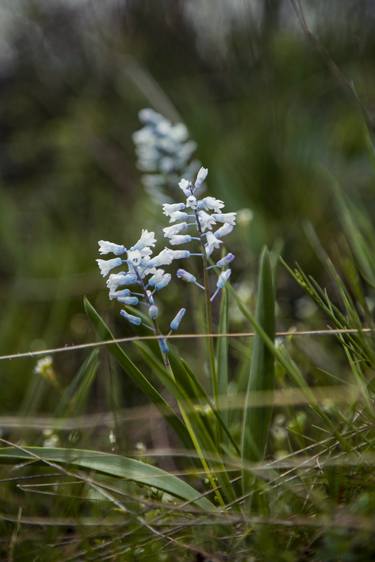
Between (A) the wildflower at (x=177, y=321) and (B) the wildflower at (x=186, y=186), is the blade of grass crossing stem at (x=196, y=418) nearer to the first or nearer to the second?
(A) the wildflower at (x=177, y=321)

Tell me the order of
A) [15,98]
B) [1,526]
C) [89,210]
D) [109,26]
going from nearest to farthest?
[1,526] → [89,210] → [109,26] → [15,98]

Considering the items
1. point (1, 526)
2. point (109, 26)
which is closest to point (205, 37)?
point (109, 26)

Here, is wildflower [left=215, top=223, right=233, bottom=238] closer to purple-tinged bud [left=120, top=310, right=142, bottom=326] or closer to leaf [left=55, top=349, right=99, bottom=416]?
purple-tinged bud [left=120, top=310, right=142, bottom=326]

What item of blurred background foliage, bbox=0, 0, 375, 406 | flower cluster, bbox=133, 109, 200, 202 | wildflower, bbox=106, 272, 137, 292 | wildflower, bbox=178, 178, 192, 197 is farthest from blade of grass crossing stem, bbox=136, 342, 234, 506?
flower cluster, bbox=133, 109, 200, 202

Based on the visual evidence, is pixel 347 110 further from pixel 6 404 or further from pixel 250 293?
pixel 6 404

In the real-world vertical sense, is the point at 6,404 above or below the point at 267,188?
below

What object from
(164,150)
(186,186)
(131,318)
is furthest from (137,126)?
(131,318)

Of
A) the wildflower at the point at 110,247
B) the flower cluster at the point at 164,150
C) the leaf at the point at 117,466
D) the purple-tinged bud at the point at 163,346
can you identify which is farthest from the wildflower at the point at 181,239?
the flower cluster at the point at 164,150
